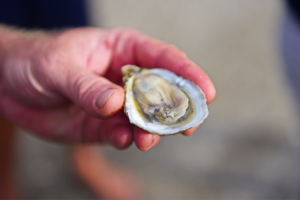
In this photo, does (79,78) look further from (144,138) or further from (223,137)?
(223,137)

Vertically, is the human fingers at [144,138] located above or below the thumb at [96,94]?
below

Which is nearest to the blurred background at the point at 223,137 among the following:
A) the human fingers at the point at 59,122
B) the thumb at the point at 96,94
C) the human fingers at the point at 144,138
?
the human fingers at the point at 59,122

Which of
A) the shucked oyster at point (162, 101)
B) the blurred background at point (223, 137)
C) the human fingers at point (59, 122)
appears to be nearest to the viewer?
the shucked oyster at point (162, 101)

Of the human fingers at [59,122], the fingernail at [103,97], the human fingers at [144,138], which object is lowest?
the human fingers at [144,138]

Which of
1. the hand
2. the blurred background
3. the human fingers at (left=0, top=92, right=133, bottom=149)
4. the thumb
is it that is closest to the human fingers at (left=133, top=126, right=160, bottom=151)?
the hand

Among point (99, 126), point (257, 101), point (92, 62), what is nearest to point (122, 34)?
point (92, 62)

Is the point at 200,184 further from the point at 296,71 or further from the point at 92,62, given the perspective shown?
the point at 92,62

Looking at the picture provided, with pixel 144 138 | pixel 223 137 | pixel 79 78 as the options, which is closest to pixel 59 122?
pixel 79 78

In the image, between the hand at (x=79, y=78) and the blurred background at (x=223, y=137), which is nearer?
the hand at (x=79, y=78)

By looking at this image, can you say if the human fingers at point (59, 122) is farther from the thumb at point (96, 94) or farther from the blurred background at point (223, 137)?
the blurred background at point (223, 137)

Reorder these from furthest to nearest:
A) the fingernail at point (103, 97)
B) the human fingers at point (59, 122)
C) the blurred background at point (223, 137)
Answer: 1. the blurred background at point (223, 137)
2. the human fingers at point (59, 122)
3. the fingernail at point (103, 97)
